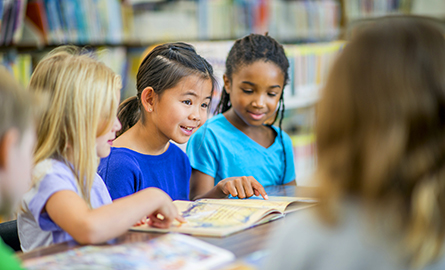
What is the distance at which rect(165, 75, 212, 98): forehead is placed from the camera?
1.25 metres

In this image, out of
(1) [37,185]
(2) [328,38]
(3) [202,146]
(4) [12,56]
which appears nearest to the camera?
(1) [37,185]

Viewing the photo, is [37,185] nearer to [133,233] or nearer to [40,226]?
[40,226]

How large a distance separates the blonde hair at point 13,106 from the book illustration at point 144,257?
0.67ft

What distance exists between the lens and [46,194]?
75cm

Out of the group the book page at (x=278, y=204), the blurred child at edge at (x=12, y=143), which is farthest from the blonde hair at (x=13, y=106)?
the book page at (x=278, y=204)

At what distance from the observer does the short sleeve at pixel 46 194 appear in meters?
0.75

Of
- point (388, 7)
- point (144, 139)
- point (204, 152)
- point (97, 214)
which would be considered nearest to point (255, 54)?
point (204, 152)

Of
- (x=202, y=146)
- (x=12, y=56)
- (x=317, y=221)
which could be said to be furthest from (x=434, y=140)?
(x=12, y=56)

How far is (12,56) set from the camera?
1898 millimetres

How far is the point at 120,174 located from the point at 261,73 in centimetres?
65

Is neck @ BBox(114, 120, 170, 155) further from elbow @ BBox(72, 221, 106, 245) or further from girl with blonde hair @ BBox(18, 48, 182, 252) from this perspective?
elbow @ BBox(72, 221, 106, 245)

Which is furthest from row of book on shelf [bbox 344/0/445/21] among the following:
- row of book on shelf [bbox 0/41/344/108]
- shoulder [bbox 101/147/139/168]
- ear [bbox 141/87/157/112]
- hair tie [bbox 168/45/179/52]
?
shoulder [bbox 101/147/139/168]

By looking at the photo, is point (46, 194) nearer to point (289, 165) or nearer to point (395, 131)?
point (395, 131)

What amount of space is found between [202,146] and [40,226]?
0.77 metres
